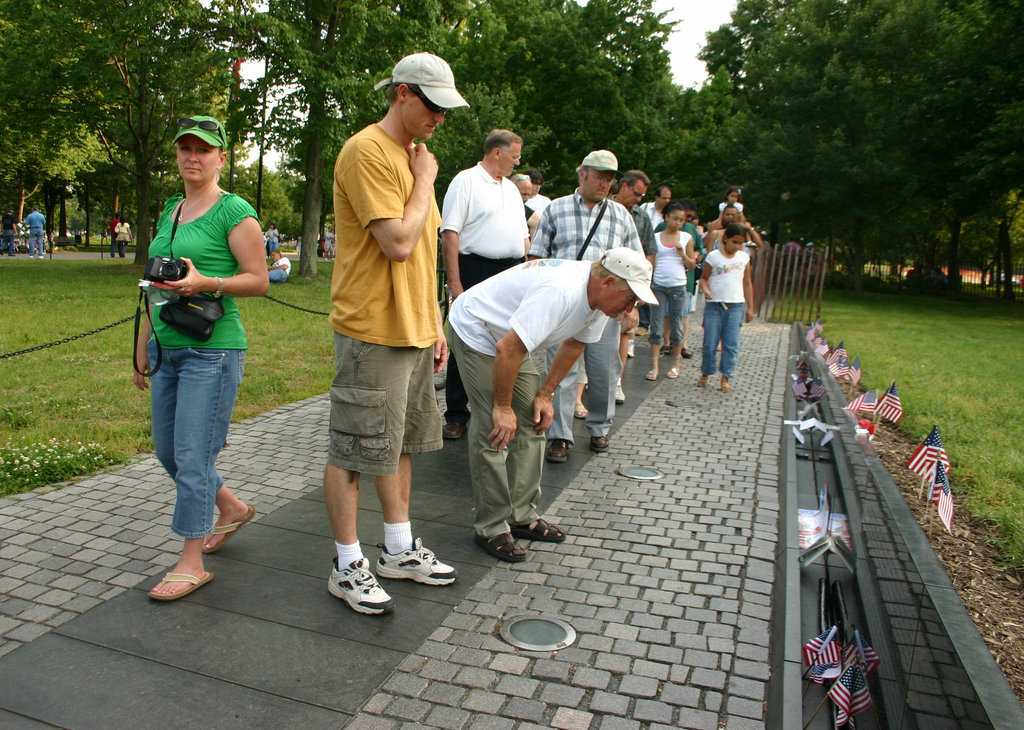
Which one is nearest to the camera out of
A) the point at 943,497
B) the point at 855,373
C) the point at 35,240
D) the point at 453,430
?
the point at 943,497

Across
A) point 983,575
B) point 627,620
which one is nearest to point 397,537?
point 627,620

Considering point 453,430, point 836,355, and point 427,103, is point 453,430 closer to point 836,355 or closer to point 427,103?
point 427,103

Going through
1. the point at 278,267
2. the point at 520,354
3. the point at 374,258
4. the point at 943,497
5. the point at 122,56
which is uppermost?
the point at 122,56

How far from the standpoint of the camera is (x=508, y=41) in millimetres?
28969

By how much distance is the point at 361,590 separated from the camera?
11.0 ft

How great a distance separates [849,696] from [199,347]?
289 cm

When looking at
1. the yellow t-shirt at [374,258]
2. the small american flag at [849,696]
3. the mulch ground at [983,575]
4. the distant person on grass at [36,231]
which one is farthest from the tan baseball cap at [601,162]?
the distant person on grass at [36,231]

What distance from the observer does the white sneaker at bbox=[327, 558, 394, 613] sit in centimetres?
334

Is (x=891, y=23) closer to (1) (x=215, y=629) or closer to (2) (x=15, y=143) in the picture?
(1) (x=215, y=629)

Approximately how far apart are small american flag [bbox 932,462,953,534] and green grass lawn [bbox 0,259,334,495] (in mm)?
5068

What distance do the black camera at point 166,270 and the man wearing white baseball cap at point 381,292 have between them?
1.97ft

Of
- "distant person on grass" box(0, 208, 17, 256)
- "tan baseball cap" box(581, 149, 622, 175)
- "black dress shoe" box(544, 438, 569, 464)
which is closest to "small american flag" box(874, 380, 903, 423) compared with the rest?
"black dress shoe" box(544, 438, 569, 464)

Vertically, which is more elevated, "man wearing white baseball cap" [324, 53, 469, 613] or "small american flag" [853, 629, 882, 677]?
"man wearing white baseball cap" [324, 53, 469, 613]

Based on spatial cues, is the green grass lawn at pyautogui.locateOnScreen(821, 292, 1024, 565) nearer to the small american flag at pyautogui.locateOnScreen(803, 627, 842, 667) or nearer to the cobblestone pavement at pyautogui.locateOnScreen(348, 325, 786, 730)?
the cobblestone pavement at pyautogui.locateOnScreen(348, 325, 786, 730)
